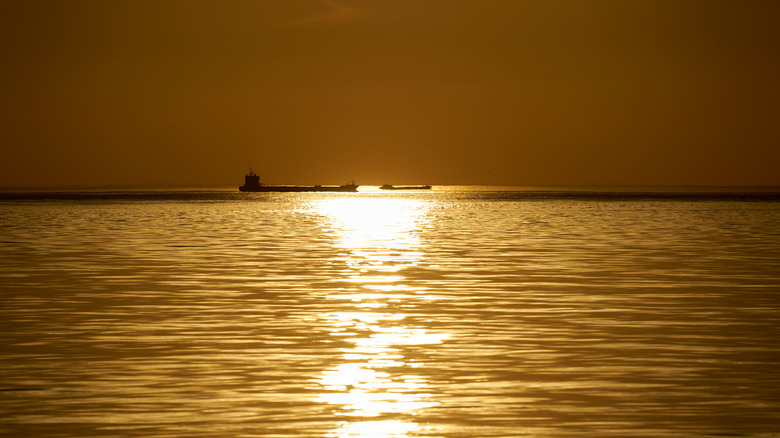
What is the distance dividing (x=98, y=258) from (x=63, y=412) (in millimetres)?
28316

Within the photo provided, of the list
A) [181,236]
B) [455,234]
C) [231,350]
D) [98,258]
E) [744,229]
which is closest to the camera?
[231,350]

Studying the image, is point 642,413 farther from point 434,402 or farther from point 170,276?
point 170,276

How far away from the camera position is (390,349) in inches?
707

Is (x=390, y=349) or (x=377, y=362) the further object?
(x=390, y=349)

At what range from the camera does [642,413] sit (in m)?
13.1

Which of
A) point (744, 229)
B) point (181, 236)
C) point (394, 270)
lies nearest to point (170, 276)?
point (394, 270)

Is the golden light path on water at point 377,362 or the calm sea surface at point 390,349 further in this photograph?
the calm sea surface at point 390,349

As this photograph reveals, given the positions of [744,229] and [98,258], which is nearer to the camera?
[98,258]

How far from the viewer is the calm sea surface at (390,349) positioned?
42.0 feet

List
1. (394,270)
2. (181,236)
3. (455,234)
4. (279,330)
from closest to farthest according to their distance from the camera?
(279,330), (394,270), (181,236), (455,234)

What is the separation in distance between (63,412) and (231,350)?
16.1ft

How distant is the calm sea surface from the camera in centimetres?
1280

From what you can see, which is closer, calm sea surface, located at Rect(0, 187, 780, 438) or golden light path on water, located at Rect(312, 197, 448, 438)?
golden light path on water, located at Rect(312, 197, 448, 438)

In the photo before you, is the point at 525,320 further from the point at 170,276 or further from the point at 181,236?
the point at 181,236
